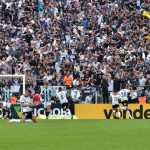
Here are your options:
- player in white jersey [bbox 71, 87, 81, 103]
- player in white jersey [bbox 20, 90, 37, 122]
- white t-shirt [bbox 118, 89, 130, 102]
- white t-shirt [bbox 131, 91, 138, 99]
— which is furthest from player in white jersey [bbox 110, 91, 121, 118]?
player in white jersey [bbox 20, 90, 37, 122]

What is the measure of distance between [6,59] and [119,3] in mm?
9771

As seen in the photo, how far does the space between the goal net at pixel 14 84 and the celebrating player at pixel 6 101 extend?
22cm

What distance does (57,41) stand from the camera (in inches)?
1790

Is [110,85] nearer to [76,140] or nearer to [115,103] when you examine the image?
[115,103]

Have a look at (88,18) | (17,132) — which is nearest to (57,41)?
(88,18)

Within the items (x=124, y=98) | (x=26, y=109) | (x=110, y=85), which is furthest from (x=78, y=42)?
(x=26, y=109)

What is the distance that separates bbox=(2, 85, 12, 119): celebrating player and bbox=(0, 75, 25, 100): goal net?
0.22m

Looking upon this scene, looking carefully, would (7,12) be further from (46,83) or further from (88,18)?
(46,83)

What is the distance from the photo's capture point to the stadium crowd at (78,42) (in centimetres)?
4159

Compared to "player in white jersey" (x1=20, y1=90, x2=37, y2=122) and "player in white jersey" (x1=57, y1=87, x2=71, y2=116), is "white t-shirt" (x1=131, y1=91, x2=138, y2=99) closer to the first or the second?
"player in white jersey" (x1=57, y1=87, x2=71, y2=116)

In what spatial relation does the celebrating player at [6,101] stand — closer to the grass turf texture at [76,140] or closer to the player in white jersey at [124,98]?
the player in white jersey at [124,98]

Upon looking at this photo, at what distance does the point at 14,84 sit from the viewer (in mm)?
39969

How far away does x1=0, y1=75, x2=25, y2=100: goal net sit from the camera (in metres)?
39.5

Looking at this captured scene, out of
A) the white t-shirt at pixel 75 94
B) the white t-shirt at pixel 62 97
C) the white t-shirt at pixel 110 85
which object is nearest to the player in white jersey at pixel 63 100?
the white t-shirt at pixel 62 97
